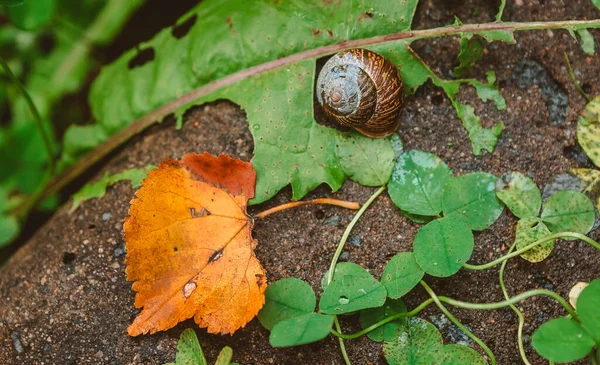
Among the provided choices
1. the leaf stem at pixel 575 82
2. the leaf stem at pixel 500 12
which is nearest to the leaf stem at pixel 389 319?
the leaf stem at pixel 575 82

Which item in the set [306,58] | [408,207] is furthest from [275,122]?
[408,207]

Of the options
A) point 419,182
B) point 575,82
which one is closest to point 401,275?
point 419,182

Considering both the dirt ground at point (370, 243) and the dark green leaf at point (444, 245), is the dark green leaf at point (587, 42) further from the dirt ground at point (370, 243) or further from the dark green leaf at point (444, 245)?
the dark green leaf at point (444, 245)

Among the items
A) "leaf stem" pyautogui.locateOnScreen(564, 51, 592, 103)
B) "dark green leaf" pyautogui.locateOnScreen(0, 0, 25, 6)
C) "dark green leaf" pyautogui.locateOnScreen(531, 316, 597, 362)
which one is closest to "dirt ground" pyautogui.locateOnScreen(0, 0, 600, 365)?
"leaf stem" pyautogui.locateOnScreen(564, 51, 592, 103)

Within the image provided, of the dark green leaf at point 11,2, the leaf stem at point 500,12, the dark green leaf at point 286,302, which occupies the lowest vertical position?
the dark green leaf at point 286,302

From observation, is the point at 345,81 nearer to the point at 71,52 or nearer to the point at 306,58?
the point at 306,58
